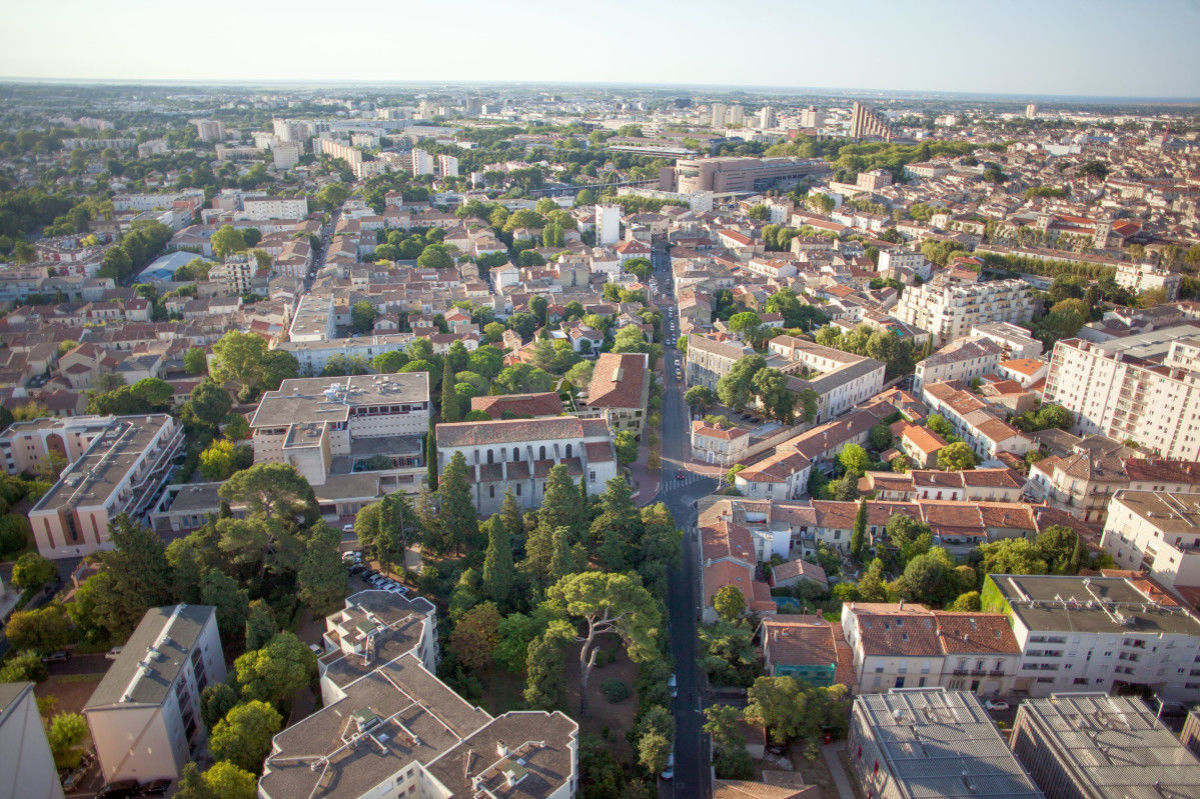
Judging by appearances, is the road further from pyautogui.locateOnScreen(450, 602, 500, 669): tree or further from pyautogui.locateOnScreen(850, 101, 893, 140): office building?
pyautogui.locateOnScreen(850, 101, 893, 140): office building

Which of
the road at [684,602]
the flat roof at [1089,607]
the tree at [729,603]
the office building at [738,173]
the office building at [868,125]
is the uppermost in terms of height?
the office building at [868,125]

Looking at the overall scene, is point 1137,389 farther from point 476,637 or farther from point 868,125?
→ point 868,125

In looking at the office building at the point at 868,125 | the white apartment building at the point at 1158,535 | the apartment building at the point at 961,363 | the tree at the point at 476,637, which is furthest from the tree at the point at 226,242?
the office building at the point at 868,125

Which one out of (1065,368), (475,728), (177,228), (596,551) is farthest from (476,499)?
(177,228)

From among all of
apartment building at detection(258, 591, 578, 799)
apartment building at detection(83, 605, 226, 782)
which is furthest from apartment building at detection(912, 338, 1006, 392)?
apartment building at detection(83, 605, 226, 782)

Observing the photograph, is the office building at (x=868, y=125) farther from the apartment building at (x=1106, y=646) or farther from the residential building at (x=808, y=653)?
the residential building at (x=808, y=653)

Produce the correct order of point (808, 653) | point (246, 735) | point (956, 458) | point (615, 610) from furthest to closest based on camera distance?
1. point (956, 458)
2. point (808, 653)
3. point (615, 610)
4. point (246, 735)

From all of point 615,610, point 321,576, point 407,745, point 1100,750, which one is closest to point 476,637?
point 615,610
